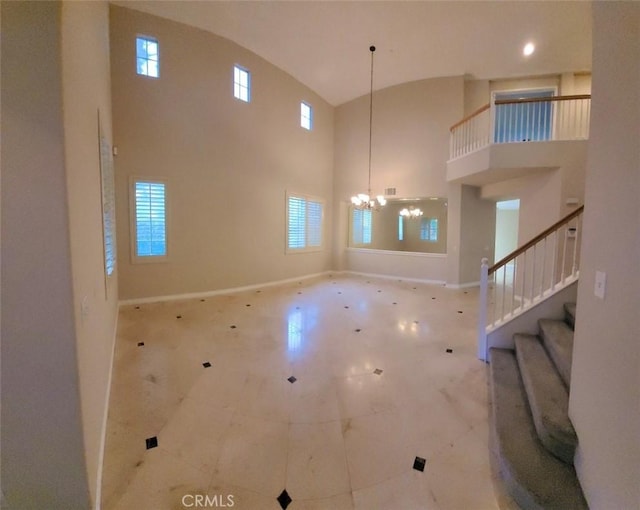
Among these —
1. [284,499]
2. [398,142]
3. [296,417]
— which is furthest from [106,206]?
[398,142]

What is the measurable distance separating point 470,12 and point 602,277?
560cm

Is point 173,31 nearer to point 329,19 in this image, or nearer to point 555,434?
point 329,19

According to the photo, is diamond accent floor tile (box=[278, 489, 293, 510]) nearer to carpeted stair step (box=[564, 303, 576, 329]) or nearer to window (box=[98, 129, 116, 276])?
window (box=[98, 129, 116, 276])

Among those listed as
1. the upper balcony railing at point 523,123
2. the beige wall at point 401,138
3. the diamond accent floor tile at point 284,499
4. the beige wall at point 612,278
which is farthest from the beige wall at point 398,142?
the diamond accent floor tile at point 284,499

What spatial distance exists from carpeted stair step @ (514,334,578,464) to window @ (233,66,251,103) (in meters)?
6.49

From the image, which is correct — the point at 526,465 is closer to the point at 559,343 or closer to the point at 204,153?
the point at 559,343

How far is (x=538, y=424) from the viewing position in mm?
1688

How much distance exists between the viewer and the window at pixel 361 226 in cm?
884

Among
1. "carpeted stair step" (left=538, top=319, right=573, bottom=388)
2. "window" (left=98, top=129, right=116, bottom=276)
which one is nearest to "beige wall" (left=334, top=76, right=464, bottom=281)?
"carpeted stair step" (left=538, top=319, right=573, bottom=388)

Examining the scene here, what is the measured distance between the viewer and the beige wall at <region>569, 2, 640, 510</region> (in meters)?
1.07

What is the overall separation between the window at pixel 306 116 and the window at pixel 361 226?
289cm

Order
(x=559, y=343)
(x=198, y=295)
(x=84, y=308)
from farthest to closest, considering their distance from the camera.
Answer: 1. (x=198, y=295)
2. (x=559, y=343)
3. (x=84, y=308)

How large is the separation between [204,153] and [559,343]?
5924 millimetres

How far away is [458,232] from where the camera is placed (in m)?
6.50
